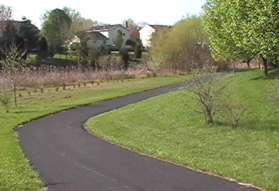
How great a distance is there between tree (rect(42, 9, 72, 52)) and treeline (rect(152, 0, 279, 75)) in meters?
16.5

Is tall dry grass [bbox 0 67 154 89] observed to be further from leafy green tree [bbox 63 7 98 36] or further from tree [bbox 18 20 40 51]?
leafy green tree [bbox 63 7 98 36]

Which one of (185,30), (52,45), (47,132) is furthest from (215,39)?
(52,45)

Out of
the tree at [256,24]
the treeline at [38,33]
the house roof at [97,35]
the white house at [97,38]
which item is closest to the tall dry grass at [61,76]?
the treeline at [38,33]

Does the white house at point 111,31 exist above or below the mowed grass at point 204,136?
above

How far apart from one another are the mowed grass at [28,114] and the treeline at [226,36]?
26.5 ft

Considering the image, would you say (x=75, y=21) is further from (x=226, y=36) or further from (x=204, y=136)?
(x=204, y=136)

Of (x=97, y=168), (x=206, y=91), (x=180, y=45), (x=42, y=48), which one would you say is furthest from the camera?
(x=42, y=48)

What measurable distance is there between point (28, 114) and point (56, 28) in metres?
59.1

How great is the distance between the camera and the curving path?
12.4m

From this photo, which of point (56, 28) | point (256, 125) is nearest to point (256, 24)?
point (256, 125)

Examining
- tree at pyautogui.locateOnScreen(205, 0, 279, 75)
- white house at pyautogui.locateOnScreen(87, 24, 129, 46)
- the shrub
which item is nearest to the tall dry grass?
tree at pyautogui.locateOnScreen(205, 0, 279, 75)

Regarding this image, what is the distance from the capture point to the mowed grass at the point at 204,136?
14070 mm

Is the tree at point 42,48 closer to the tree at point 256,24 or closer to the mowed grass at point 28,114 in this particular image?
the mowed grass at point 28,114

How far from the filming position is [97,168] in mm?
15008
